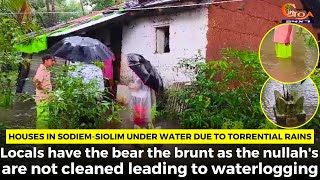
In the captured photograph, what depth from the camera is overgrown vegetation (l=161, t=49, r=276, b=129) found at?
4.15m

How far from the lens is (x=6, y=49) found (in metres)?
4.14

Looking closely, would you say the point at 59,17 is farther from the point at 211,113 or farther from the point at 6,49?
the point at 211,113

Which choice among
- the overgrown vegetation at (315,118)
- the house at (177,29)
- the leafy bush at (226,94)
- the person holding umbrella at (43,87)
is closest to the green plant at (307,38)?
the overgrown vegetation at (315,118)

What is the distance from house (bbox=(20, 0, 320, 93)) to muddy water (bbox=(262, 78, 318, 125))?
608mm

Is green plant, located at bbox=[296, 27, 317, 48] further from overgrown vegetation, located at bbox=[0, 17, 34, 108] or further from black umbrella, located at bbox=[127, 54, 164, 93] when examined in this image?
overgrown vegetation, located at bbox=[0, 17, 34, 108]

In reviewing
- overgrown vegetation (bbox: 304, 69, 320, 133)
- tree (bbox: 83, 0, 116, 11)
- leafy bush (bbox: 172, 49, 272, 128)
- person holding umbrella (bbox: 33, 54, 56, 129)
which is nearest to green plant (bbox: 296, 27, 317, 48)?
overgrown vegetation (bbox: 304, 69, 320, 133)

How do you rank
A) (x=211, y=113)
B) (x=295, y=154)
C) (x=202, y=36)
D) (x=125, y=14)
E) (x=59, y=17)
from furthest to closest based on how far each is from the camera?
(x=59, y=17), (x=125, y=14), (x=202, y=36), (x=211, y=113), (x=295, y=154)

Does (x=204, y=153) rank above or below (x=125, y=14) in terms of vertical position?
below

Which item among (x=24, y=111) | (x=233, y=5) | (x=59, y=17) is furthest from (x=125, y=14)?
(x=59, y=17)

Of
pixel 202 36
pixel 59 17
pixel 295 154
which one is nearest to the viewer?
pixel 295 154

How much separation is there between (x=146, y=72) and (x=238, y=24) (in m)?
1.56

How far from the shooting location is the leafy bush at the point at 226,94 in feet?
13.6

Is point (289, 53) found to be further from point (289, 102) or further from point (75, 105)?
point (75, 105)

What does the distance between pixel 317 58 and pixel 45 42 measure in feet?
11.3
